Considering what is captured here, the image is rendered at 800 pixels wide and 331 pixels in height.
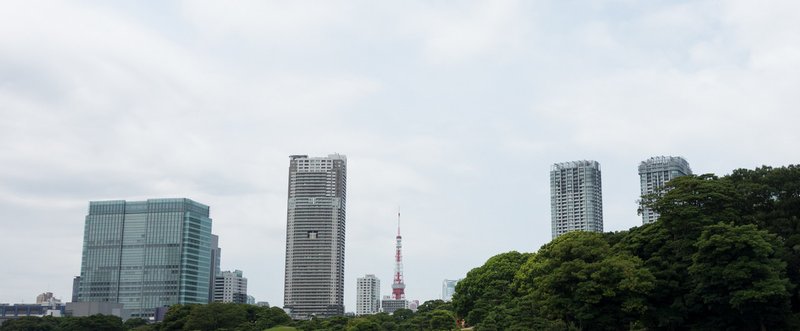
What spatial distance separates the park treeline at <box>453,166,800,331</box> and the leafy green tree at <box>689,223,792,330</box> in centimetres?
6

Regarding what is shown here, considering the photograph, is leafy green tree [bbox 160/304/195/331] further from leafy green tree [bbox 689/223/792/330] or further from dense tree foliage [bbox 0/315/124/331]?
leafy green tree [bbox 689/223/792/330]

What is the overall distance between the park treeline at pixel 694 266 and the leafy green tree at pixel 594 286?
7 cm

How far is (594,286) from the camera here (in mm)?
49000

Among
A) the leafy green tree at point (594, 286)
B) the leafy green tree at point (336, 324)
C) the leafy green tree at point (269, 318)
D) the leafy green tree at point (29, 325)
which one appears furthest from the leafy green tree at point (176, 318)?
the leafy green tree at point (594, 286)

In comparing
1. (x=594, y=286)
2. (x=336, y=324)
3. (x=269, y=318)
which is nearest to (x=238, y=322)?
(x=269, y=318)

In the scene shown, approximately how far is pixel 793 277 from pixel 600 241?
1281 cm

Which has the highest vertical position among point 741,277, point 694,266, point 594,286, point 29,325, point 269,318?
point 694,266

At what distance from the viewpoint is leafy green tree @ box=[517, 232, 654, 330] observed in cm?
4812

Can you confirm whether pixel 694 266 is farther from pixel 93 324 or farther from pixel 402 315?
pixel 93 324

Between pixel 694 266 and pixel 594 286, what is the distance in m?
6.50

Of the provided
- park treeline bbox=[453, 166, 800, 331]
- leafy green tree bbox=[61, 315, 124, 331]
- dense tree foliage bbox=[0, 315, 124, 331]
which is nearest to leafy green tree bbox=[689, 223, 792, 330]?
park treeline bbox=[453, 166, 800, 331]

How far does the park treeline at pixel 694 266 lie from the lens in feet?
145

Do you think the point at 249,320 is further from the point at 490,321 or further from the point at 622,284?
the point at 622,284

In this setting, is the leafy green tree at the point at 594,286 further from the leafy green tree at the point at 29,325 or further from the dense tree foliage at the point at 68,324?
the leafy green tree at the point at 29,325
